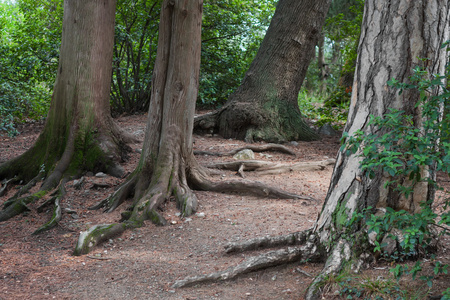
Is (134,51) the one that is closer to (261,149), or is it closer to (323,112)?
(261,149)

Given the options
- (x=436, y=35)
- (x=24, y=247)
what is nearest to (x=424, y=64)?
(x=436, y=35)

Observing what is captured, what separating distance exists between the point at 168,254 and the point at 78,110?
372cm

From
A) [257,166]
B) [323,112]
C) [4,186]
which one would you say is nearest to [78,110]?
[4,186]

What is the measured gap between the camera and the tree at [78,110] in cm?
736

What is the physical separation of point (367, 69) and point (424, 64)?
1.48ft

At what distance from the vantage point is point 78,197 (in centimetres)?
666

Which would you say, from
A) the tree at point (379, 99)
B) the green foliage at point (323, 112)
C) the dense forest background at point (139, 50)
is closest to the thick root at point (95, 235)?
the tree at point (379, 99)

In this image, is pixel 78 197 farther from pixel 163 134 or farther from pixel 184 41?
pixel 184 41

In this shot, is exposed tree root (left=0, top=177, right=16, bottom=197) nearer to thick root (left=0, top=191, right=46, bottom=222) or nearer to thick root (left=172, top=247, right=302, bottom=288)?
thick root (left=0, top=191, right=46, bottom=222)

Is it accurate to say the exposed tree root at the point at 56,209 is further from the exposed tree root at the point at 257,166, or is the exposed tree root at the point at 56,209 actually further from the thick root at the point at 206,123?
the thick root at the point at 206,123

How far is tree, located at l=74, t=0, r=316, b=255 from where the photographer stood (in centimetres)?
633

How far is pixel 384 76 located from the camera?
360cm

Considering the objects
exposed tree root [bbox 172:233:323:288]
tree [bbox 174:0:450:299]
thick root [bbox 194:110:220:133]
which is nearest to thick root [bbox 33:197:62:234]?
exposed tree root [bbox 172:233:323:288]

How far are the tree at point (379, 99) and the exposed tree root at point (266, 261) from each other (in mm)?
183
